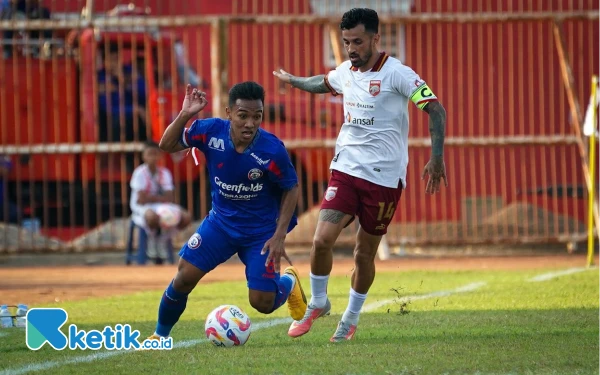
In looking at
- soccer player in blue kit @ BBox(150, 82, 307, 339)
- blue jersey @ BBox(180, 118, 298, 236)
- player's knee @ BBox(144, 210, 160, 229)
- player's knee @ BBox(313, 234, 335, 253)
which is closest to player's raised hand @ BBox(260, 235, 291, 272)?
soccer player in blue kit @ BBox(150, 82, 307, 339)

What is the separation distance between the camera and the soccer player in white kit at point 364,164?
27.1 feet

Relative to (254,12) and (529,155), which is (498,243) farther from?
(254,12)

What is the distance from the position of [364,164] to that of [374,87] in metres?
0.56

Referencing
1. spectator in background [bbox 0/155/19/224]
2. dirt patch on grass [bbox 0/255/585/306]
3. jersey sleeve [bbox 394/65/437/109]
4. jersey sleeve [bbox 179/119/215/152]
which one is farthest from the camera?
spectator in background [bbox 0/155/19/224]

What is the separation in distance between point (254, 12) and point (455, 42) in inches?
169

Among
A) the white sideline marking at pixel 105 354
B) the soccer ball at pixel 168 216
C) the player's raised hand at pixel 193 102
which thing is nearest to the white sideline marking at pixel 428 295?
the white sideline marking at pixel 105 354

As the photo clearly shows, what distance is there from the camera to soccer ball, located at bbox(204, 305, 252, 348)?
7793mm

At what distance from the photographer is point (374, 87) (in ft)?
27.3

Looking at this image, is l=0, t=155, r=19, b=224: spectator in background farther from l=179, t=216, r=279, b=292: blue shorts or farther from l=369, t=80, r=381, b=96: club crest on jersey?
l=369, t=80, r=381, b=96: club crest on jersey

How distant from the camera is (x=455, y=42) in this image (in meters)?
23.8

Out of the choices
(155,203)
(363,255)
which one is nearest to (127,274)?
(155,203)

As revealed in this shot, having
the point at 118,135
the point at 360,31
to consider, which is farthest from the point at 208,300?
the point at 118,135

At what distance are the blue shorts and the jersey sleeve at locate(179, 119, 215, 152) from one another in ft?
1.91

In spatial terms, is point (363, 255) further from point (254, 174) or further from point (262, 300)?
point (254, 174)
